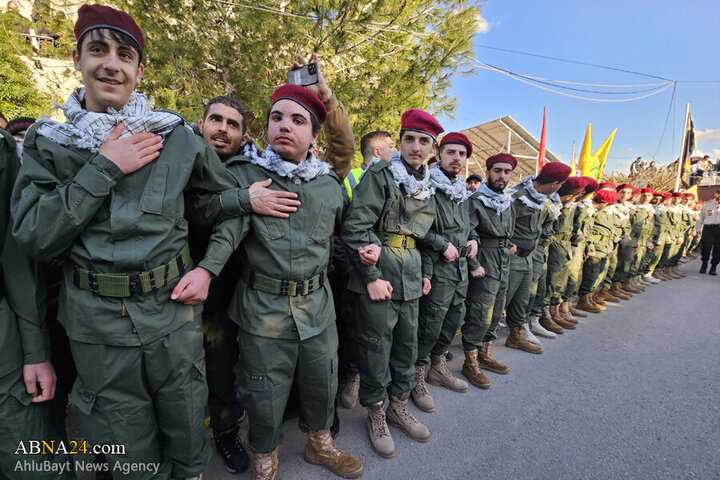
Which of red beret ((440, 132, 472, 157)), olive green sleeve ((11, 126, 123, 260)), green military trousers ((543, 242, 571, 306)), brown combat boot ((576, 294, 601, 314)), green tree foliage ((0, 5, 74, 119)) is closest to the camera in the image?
olive green sleeve ((11, 126, 123, 260))

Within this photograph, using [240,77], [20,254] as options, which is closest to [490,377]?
[20,254]

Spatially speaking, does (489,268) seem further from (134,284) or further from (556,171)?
(134,284)

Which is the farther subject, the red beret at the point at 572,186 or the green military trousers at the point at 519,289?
the red beret at the point at 572,186

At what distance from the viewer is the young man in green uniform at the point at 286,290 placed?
Answer: 5.87 feet

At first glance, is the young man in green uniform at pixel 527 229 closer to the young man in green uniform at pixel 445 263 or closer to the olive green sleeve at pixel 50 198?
the young man in green uniform at pixel 445 263

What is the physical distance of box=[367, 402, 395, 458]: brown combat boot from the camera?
7.43 ft

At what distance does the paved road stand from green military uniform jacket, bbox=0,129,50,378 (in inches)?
50.5

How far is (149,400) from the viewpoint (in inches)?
59.4

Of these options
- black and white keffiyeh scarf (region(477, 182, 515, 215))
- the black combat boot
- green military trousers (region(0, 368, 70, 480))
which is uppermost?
black and white keffiyeh scarf (region(477, 182, 515, 215))

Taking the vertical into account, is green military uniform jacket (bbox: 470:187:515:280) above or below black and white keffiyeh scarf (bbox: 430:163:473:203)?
below

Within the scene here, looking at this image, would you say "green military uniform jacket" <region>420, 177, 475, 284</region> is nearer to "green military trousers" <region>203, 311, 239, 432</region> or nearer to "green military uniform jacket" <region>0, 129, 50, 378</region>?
"green military trousers" <region>203, 311, 239, 432</region>

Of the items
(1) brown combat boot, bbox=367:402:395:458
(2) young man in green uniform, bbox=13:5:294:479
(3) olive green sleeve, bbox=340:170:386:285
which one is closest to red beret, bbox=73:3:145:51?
(2) young man in green uniform, bbox=13:5:294:479

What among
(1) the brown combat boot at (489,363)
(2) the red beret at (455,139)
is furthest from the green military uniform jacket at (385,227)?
(1) the brown combat boot at (489,363)

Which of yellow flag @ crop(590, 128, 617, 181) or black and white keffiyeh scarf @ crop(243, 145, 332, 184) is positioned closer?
black and white keffiyeh scarf @ crop(243, 145, 332, 184)
